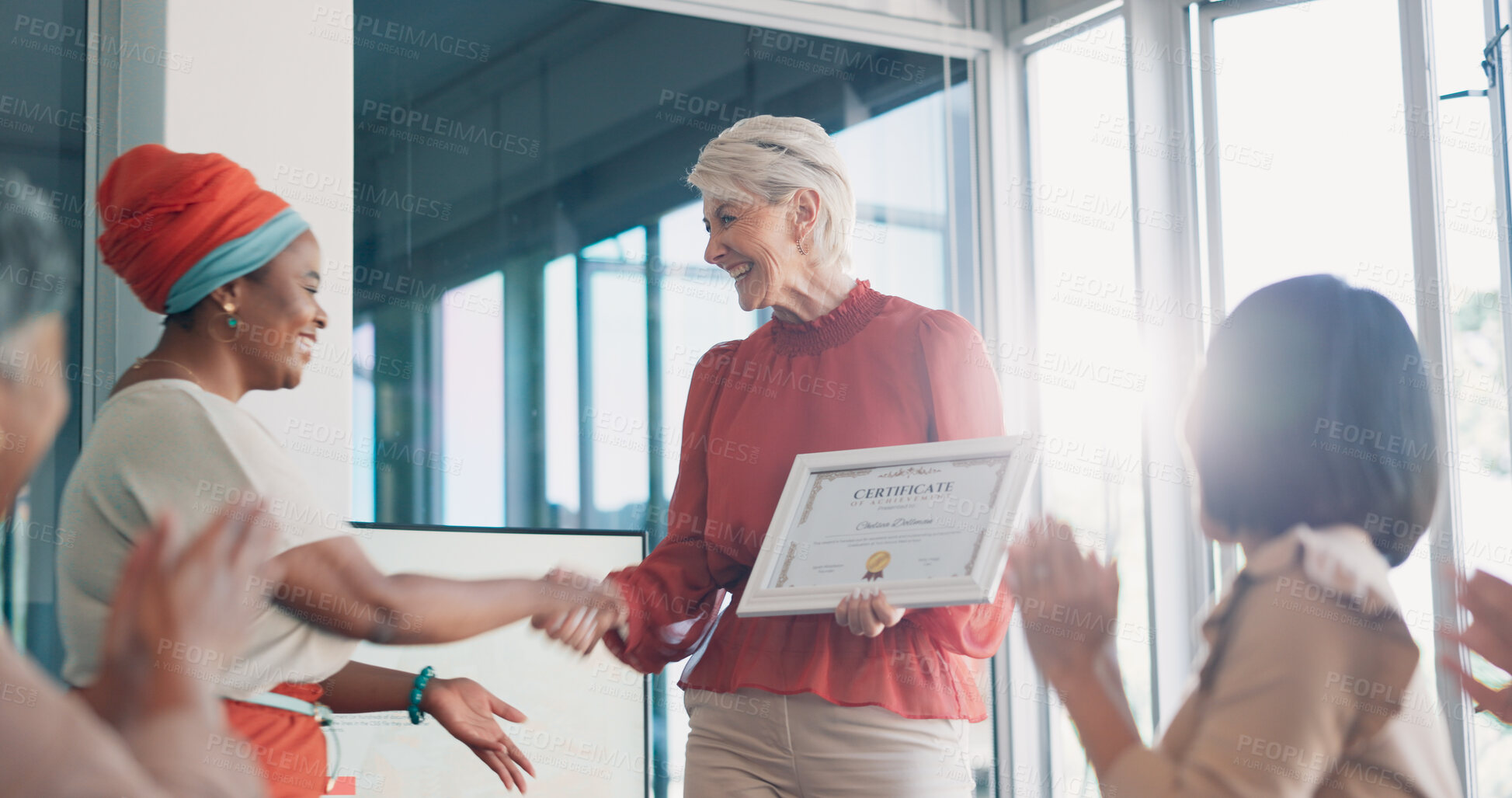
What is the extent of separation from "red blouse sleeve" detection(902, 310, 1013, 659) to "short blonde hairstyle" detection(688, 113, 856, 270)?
27 cm

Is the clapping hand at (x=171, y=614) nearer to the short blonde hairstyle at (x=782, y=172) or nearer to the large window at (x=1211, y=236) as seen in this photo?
the short blonde hairstyle at (x=782, y=172)

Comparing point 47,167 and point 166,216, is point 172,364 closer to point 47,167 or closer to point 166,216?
point 166,216

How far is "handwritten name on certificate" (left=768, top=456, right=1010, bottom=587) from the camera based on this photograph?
1893 mm

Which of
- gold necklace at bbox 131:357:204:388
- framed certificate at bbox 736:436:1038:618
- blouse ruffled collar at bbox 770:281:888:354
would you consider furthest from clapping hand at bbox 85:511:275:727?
blouse ruffled collar at bbox 770:281:888:354

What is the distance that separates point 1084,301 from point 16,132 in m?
3.21

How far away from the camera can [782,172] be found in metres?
2.24

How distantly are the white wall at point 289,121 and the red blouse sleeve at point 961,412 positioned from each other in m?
1.73

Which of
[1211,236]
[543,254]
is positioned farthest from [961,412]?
[1211,236]

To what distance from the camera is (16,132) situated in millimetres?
3068

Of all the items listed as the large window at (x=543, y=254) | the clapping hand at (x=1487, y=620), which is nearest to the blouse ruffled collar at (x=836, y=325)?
the clapping hand at (x=1487, y=620)

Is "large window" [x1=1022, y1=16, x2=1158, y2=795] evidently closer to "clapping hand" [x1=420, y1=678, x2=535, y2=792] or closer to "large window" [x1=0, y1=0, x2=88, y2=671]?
"clapping hand" [x1=420, y1=678, x2=535, y2=792]

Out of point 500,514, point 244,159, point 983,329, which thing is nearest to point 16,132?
point 244,159

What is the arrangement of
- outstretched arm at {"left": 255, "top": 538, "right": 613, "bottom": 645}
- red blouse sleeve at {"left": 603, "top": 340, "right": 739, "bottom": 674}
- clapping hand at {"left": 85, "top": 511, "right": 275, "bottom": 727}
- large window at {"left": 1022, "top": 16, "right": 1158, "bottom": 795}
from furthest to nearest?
large window at {"left": 1022, "top": 16, "right": 1158, "bottom": 795}, red blouse sleeve at {"left": 603, "top": 340, "right": 739, "bottom": 674}, outstretched arm at {"left": 255, "top": 538, "right": 613, "bottom": 645}, clapping hand at {"left": 85, "top": 511, "right": 275, "bottom": 727}

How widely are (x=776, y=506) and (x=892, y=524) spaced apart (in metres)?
0.22
